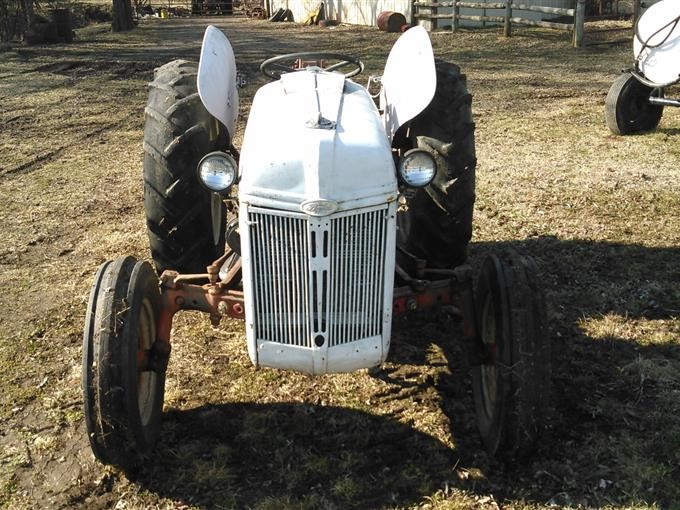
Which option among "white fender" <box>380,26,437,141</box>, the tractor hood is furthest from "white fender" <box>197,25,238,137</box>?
"white fender" <box>380,26,437,141</box>

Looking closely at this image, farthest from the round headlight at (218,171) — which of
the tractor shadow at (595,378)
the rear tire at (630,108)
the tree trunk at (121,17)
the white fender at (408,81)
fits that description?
the tree trunk at (121,17)

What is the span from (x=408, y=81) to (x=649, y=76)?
5.44 m

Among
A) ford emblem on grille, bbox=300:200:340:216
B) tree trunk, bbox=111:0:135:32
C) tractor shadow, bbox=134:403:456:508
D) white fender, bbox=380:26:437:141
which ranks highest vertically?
tree trunk, bbox=111:0:135:32

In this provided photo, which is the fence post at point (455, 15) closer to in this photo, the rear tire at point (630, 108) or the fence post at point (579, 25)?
the fence post at point (579, 25)

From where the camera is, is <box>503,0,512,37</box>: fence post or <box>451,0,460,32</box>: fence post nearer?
<box>503,0,512,37</box>: fence post

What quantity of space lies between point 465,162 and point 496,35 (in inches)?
588

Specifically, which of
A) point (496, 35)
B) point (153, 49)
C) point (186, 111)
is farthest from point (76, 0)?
point (186, 111)

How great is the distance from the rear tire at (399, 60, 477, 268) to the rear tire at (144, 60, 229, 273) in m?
1.16

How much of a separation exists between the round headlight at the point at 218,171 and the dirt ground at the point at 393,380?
1228mm

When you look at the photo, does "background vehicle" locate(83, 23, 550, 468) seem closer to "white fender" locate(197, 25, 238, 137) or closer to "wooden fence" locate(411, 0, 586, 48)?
"white fender" locate(197, 25, 238, 137)

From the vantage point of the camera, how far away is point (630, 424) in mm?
3580

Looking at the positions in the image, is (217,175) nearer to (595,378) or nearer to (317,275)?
(317,275)

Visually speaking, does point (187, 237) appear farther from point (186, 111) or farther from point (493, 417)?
point (493, 417)

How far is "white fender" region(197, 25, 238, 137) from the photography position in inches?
152
